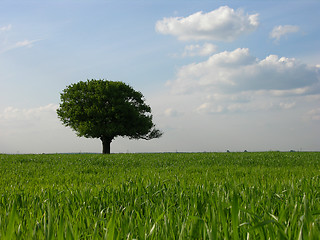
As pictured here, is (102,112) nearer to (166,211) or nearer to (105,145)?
(105,145)

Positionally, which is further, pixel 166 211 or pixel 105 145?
pixel 105 145

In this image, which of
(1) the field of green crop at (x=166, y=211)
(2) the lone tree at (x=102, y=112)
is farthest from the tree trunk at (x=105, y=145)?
(1) the field of green crop at (x=166, y=211)

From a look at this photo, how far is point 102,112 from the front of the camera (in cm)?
3994

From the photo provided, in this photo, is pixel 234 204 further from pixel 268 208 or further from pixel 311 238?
pixel 268 208

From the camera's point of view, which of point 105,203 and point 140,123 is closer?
point 105,203

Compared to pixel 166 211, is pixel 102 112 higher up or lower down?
higher up

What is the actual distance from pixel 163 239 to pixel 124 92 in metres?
41.8

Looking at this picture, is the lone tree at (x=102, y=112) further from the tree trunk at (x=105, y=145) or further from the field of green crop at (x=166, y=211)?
the field of green crop at (x=166, y=211)

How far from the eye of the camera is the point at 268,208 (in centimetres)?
368

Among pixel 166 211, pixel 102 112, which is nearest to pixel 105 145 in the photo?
pixel 102 112

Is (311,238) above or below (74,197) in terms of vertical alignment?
above

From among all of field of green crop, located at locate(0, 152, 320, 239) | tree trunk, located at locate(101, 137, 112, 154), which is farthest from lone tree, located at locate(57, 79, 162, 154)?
field of green crop, located at locate(0, 152, 320, 239)

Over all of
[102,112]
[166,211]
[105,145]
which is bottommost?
[166,211]

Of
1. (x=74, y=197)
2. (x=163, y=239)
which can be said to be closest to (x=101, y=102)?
(x=74, y=197)
